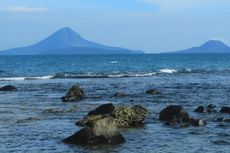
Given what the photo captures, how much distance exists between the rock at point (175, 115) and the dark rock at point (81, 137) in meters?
8.00

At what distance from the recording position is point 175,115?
3177cm

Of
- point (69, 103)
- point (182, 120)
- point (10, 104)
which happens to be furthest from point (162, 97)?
point (182, 120)

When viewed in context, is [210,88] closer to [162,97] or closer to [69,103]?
[162,97]

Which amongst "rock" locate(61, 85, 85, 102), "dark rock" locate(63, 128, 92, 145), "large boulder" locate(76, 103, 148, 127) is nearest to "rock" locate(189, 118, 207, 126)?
"large boulder" locate(76, 103, 148, 127)

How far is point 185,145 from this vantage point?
80.1 feet

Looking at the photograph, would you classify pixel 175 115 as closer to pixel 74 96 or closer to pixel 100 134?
pixel 100 134

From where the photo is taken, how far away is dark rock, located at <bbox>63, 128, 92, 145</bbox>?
24484 millimetres

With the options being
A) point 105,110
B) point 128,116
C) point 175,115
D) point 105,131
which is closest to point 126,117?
point 128,116

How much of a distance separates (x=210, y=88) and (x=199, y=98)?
1141 centimetres

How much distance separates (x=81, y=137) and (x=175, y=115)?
8.69m

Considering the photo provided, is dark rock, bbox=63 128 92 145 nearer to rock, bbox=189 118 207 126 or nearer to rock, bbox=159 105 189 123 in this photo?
rock, bbox=189 118 207 126

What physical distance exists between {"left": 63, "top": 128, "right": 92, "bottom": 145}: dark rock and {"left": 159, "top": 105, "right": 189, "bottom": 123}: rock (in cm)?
800

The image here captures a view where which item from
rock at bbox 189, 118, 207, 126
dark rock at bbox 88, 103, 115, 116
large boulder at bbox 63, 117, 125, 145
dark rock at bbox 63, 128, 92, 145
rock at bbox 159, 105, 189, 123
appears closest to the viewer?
large boulder at bbox 63, 117, 125, 145

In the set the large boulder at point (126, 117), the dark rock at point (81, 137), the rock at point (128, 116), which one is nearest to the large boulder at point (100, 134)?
the dark rock at point (81, 137)
